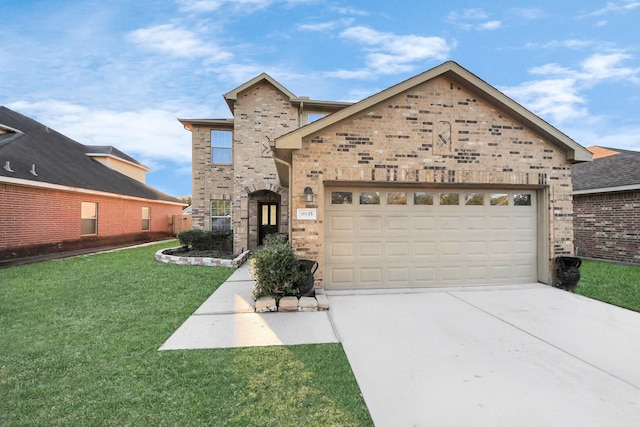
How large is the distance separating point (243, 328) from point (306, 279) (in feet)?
5.17

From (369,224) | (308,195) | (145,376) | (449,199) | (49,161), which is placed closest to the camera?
(145,376)

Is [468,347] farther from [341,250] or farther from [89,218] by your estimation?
[89,218]

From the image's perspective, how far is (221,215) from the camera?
45.0 ft

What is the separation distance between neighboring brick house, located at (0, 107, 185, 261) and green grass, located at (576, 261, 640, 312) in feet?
57.4

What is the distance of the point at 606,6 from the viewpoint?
9.98 metres

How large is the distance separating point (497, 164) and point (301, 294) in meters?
5.49

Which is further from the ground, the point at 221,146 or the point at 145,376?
the point at 221,146

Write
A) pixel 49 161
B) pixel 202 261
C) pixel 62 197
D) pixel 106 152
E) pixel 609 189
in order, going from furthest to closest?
pixel 106 152, pixel 49 161, pixel 62 197, pixel 609 189, pixel 202 261

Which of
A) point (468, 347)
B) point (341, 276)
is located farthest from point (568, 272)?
point (341, 276)

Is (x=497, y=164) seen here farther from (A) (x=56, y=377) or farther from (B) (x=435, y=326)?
(A) (x=56, y=377)

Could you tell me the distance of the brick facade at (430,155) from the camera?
247 inches

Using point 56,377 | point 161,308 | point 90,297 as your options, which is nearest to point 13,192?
point 90,297

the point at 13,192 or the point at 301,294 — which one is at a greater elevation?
the point at 13,192

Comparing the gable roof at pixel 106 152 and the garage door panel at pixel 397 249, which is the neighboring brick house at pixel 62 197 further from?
the garage door panel at pixel 397 249
